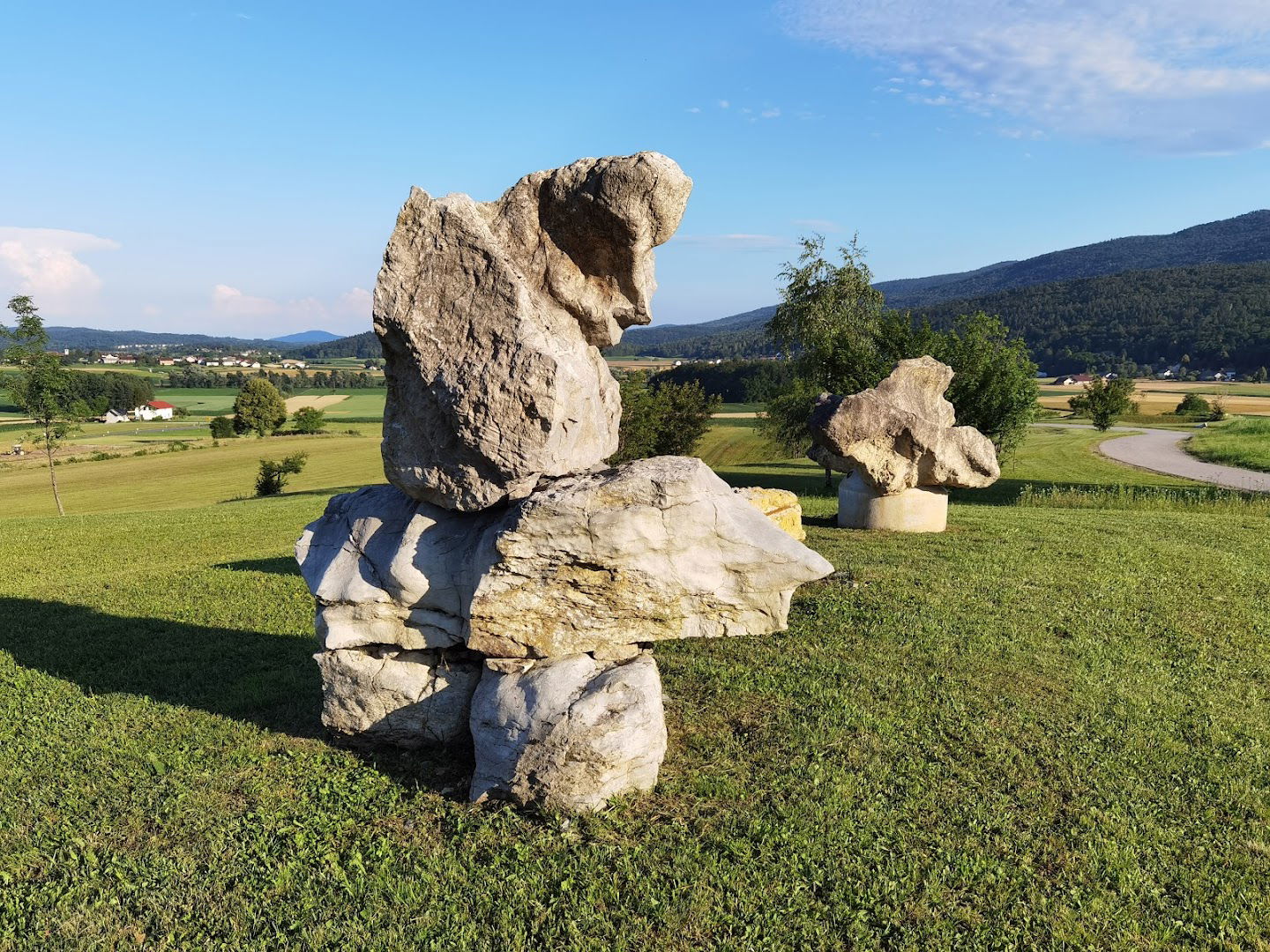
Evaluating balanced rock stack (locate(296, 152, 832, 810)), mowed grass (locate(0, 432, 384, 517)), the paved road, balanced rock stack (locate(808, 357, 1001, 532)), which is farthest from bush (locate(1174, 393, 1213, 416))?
balanced rock stack (locate(296, 152, 832, 810))

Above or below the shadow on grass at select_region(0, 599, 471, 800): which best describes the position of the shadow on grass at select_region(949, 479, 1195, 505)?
below

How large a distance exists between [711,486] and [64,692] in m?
7.89

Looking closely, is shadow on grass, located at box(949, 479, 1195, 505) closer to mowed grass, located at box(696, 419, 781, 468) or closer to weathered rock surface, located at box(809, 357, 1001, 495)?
weathered rock surface, located at box(809, 357, 1001, 495)

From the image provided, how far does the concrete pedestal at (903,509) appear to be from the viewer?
16.9 meters

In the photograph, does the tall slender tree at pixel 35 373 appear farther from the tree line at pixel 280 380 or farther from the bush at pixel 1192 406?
the tree line at pixel 280 380

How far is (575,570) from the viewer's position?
620 centimetres

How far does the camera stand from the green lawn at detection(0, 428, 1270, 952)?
15.8ft

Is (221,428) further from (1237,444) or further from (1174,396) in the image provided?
(1174,396)

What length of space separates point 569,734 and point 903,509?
514 inches

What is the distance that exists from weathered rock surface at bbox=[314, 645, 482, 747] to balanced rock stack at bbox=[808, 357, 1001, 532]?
11.6m

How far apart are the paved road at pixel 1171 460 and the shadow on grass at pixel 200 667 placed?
100 feet

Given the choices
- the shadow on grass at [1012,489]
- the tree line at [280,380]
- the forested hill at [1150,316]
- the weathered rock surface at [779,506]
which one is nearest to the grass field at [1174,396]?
the forested hill at [1150,316]

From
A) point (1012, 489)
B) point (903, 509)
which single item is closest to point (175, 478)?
point (903, 509)

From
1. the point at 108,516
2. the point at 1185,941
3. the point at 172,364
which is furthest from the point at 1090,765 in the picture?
the point at 172,364
